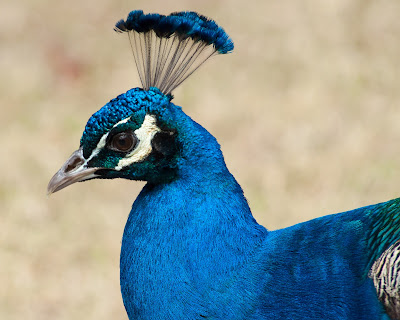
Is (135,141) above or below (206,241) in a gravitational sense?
above

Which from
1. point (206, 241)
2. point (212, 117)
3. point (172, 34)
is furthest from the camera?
point (212, 117)

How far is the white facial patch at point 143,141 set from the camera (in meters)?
1.90

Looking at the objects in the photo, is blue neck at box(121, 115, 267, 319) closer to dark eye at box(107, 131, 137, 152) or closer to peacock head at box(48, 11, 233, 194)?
peacock head at box(48, 11, 233, 194)

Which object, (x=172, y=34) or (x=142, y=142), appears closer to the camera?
(x=142, y=142)

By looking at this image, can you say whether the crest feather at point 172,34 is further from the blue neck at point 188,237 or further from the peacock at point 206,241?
the blue neck at point 188,237

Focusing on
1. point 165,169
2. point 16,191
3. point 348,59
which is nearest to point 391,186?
point 348,59

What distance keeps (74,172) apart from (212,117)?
272 centimetres

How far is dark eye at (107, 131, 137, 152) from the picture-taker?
1.90 m

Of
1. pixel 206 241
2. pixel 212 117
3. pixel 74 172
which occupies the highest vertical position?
pixel 212 117

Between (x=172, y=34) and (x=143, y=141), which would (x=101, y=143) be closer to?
(x=143, y=141)

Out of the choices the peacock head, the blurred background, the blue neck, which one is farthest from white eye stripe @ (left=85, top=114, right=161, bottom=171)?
the blurred background

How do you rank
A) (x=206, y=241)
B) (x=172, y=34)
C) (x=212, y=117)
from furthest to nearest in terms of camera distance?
(x=212, y=117)
(x=172, y=34)
(x=206, y=241)

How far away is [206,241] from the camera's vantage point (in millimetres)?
1868

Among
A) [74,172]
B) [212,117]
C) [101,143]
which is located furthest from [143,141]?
[212,117]
